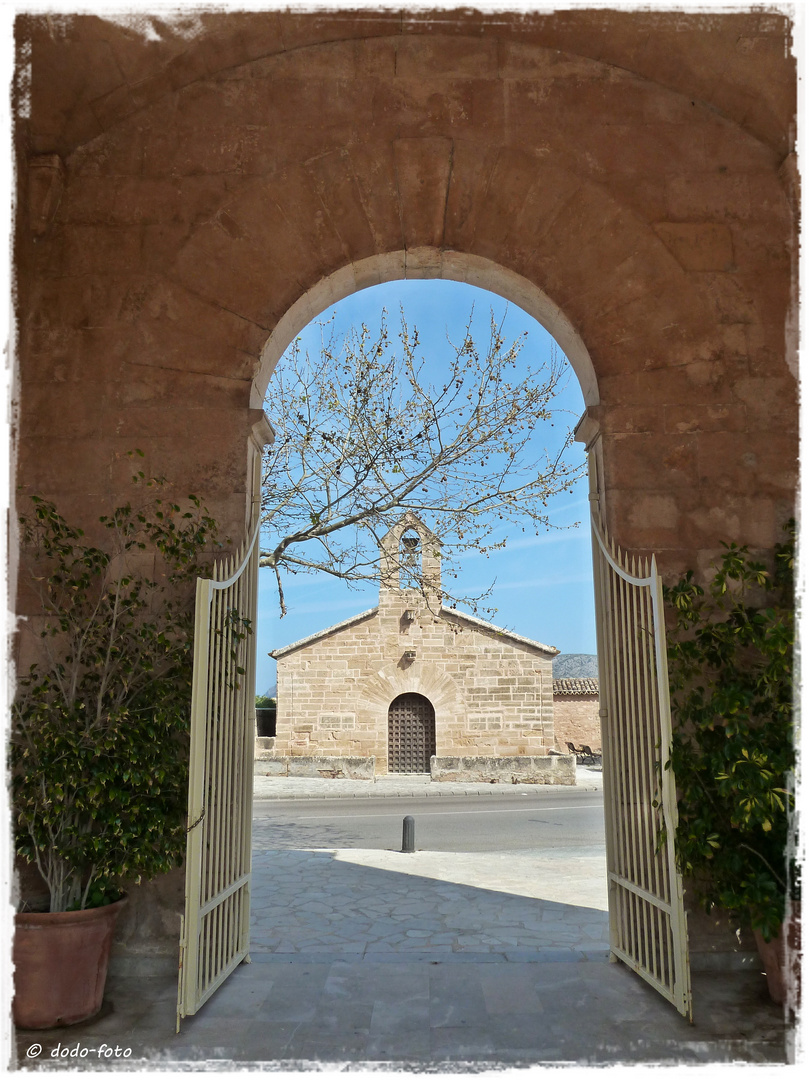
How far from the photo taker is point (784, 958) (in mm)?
3234

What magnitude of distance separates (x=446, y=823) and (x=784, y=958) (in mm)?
9040

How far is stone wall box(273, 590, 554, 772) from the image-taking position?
73.1ft

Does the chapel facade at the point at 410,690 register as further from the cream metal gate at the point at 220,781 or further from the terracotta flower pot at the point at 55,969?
the terracotta flower pot at the point at 55,969

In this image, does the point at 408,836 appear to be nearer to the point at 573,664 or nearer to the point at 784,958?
the point at 784,958

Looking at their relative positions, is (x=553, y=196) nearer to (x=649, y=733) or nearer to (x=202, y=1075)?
(x=649, y=733)

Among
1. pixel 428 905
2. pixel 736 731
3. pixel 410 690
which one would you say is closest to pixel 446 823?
pixel 428 905

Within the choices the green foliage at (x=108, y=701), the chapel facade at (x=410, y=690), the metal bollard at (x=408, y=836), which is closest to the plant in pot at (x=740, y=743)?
the green foliage at (x=108, y=701)

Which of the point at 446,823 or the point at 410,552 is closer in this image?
the point at 410,552

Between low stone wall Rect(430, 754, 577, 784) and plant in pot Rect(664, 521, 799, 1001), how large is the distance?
53.6 feet

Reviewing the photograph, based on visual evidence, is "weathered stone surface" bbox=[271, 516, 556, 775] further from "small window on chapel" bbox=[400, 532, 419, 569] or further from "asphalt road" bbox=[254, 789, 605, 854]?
"small window on chapel" bbox=[400, 532, 419, 569]

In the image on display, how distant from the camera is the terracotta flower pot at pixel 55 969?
3.12 metres

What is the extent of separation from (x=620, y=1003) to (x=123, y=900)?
213cm

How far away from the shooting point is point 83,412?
13.8 feet

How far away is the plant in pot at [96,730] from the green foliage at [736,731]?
7.16ft
